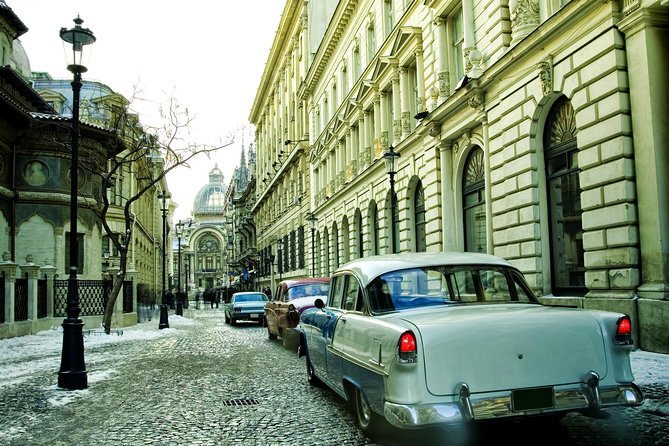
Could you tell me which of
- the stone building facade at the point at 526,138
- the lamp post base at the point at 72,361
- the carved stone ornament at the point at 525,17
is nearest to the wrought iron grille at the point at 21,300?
the lamp post base at the point at 72,361

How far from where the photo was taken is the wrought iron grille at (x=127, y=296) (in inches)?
1060

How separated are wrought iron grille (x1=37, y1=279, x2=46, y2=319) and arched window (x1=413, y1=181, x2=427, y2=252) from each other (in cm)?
1356

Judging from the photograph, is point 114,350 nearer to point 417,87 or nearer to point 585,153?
point 585,153

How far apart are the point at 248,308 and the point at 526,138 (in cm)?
1491

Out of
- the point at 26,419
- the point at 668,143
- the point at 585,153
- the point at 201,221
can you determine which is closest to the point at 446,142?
the point at 585,153

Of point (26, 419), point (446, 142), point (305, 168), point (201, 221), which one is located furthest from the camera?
point (201, 221)

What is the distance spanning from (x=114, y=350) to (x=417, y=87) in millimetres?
13595

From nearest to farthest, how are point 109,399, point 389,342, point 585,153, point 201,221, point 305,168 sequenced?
point 389,342 < point 109,399 < point 585,153 < point 305,168 < point 201,221

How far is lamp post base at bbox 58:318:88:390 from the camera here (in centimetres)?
955

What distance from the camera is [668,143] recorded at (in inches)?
421

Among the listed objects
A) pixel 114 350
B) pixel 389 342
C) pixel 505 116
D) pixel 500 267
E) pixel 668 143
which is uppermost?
pixel 505 116

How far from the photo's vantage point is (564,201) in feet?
45.4

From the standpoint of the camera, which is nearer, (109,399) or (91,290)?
(109,399)

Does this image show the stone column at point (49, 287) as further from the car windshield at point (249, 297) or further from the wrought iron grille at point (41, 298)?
the car windshield at point (249, 297)
